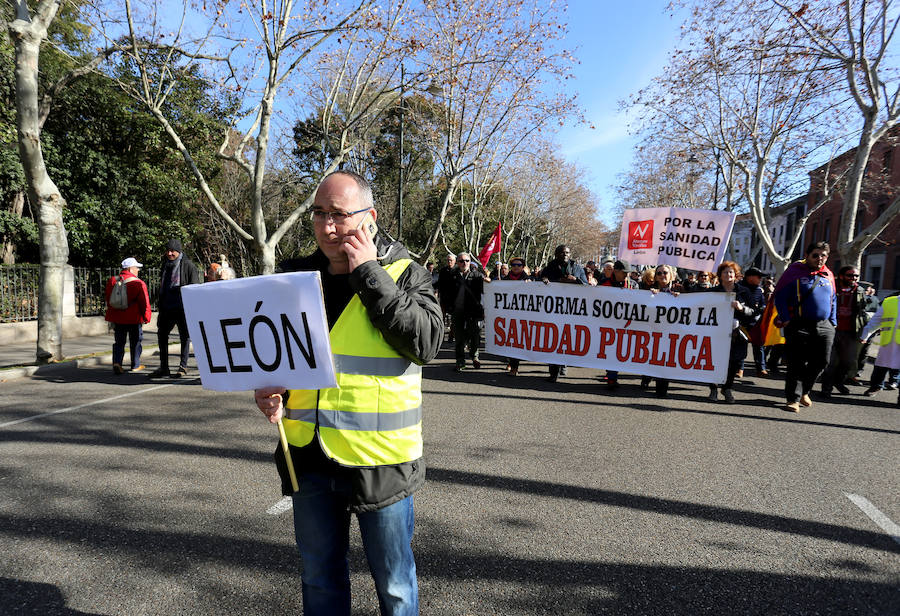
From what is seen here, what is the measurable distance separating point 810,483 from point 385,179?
28.9 metres

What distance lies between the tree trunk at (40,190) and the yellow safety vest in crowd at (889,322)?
13.0 m

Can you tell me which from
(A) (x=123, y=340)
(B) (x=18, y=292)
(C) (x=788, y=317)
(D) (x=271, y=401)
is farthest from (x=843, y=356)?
(B) (x=18, y=292)

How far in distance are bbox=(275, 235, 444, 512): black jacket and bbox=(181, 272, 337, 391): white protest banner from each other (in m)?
0.16

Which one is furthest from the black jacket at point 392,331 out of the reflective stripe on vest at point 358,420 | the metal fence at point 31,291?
the metal fence at point 31,291

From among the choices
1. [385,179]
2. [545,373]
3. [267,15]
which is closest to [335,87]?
[267,15]

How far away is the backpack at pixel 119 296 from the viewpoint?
797cm

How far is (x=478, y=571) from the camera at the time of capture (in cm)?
281

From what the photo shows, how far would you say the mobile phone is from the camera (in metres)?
1.80

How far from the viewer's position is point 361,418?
5.55 ft

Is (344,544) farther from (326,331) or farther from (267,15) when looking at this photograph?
(267,15)

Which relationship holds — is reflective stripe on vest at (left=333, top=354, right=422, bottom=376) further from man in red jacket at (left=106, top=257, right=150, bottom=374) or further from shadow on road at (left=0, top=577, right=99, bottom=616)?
man in red jacket at (left=106, top=257, right=150, bottom=374)

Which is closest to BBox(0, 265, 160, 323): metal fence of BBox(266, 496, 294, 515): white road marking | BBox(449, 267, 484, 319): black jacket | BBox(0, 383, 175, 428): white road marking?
BBox(0, 383, 175, 428): white road marking

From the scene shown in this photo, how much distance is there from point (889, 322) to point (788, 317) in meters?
2.22

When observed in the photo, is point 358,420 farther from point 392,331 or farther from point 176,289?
point 176,289
